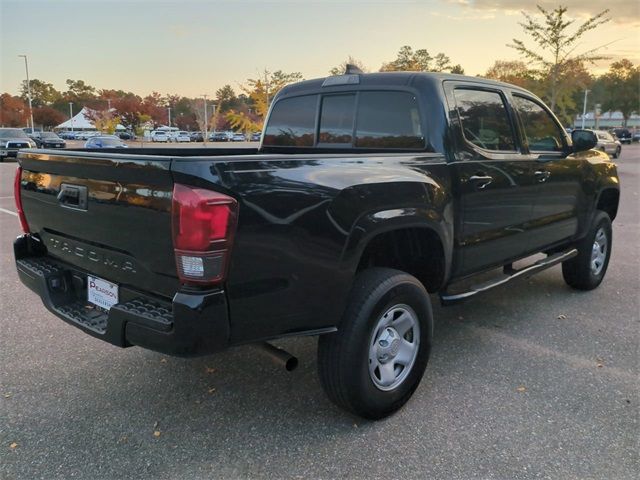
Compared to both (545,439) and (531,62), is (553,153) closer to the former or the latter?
(545,439)

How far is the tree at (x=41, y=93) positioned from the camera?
325 ft

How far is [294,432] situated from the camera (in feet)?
9.13

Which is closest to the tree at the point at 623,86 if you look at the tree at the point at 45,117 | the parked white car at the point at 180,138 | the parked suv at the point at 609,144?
the parked suv at the point at 609,144

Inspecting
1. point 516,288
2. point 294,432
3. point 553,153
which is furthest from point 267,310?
point 516,288

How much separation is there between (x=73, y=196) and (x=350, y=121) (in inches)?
78.8

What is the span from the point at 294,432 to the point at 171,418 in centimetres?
71

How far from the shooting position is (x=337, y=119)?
3.94 meters

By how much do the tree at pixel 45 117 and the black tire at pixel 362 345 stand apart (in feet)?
313

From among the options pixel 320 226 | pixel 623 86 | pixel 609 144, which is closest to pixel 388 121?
pixel 320 226

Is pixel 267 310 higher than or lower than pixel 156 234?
lower

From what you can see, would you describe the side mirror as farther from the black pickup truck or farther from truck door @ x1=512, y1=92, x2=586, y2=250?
the black pickup truck

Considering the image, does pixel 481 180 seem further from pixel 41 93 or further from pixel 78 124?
pixel 41 93

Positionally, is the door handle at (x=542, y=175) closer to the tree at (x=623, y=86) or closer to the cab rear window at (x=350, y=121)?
the cab rear window at (x=350, y=121)

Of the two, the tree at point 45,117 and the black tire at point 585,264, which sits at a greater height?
the tree at point 45,117
